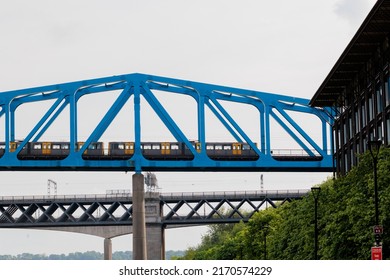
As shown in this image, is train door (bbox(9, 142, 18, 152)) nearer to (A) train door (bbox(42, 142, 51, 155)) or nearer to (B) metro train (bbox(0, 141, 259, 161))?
(B) metro train (bbox(0, 141, 259, 161))

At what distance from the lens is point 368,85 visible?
8894 cm

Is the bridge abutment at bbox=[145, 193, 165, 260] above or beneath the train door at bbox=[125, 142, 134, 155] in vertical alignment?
beneath

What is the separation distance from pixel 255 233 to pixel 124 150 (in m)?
33.7

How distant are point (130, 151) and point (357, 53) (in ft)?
197

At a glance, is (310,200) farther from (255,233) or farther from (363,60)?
(255,233)

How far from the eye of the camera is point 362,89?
9306 cm

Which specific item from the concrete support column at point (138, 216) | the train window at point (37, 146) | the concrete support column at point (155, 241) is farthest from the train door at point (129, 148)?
the concrete support column at point (155, 241)

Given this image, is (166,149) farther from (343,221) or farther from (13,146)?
(343,221)

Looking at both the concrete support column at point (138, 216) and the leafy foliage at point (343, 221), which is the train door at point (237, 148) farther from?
the leafy foliage at point (343, 221)

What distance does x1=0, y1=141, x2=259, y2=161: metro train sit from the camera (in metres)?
141

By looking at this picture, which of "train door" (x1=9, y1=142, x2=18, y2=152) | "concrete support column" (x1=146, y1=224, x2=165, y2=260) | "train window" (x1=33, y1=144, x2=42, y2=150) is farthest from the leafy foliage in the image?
"concrete support column" (x1=146, y1=224, x2=165, y2=260)
